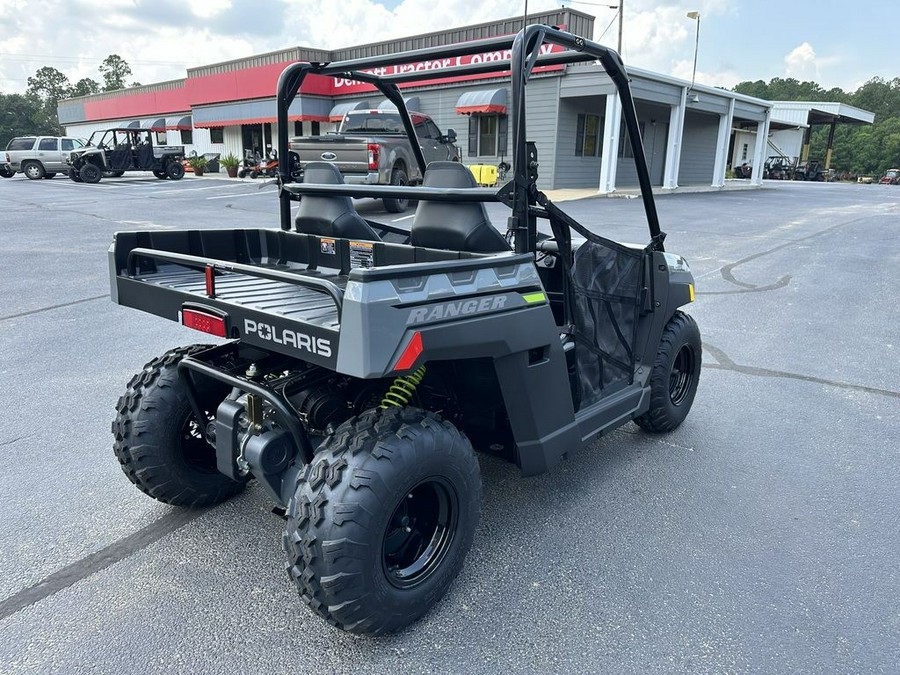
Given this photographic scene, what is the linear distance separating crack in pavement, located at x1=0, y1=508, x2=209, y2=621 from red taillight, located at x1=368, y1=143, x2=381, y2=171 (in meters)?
11.1

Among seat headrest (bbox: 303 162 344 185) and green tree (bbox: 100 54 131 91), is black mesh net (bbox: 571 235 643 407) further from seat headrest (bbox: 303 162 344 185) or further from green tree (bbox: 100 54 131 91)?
green tree (bbox: 100 54 131 91)

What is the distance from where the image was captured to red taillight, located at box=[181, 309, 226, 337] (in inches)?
90.7

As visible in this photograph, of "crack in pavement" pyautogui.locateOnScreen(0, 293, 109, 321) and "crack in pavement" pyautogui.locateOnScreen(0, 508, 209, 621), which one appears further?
"crack in pavement" pyautogui.locateOnScreen(0, 293, 109, 321)

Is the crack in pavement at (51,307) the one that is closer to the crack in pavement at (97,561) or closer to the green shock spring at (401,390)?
the crack in pavement at (97,561)

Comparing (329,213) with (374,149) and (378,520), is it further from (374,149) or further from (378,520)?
(374,149)

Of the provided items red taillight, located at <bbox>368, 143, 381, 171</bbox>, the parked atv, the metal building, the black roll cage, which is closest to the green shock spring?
the black roll cage

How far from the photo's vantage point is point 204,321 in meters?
2.36

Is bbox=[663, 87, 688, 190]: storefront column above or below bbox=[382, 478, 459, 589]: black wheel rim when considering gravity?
above

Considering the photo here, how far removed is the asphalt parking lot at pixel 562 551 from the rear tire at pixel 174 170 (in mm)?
22987

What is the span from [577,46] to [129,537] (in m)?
2.84

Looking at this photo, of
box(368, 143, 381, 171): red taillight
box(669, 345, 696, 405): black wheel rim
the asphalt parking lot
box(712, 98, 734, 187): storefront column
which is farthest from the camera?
box(712, 98, 734, 187): storefront column

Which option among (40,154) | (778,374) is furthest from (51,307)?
(40,154)

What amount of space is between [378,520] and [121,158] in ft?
89.8

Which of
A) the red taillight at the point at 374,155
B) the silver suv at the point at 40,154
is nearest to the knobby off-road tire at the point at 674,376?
the red taillight at the point at 374,155
